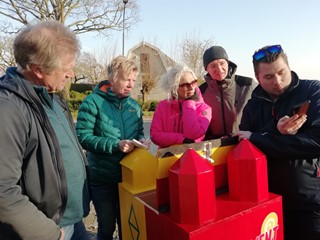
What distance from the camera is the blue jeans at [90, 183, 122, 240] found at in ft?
7.25

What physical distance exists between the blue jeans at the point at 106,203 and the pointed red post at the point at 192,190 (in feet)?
4.03

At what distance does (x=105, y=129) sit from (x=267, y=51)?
1253 millimetres

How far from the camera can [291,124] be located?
4.61 ft

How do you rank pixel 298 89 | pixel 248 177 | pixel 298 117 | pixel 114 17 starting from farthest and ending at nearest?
pixel 114 17 < pixel 298 89 < pixel 298 117 < pixel 248 177

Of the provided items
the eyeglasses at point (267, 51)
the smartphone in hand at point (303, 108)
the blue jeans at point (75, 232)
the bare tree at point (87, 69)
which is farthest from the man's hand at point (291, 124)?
the bare tree at point (87, 69)

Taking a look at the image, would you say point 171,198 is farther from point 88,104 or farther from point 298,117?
point 88,104

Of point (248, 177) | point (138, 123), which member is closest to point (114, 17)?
point (138, 123)

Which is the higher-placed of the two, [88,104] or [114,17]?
[114,17]

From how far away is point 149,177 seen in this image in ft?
5.14

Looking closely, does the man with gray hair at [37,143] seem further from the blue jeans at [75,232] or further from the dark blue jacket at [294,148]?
the dark blue jacket at [294,148]

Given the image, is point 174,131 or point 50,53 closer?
point 50,53

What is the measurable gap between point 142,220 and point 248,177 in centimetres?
58

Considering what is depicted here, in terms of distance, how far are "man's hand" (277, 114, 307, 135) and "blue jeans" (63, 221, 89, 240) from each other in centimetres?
127

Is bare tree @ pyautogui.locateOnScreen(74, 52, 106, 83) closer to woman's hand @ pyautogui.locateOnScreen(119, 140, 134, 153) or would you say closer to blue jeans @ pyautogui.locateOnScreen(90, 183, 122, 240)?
blue jeans @ pyautogui.locateOnScreen(90, 183, 122, 240)
